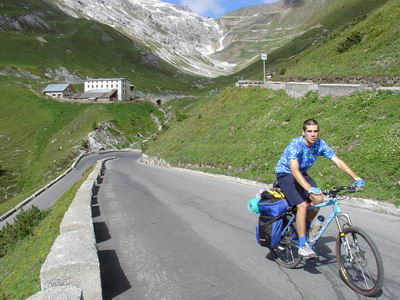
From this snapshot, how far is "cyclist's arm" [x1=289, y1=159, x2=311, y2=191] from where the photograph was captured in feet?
20.1

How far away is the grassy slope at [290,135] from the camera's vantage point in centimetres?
1415

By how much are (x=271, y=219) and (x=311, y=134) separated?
1.73 metres

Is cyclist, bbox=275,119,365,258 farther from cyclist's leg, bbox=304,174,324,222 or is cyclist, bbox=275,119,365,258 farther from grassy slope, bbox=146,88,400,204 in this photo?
grassy slope, bbox=146,88,400,204

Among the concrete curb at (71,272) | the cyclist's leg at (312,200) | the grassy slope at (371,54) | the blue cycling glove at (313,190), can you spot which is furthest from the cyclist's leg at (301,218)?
the grassy slope at (371,54)

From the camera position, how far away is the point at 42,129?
82.9 metres

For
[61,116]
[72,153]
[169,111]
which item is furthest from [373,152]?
[169,111]

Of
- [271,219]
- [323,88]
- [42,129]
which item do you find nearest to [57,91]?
[42,129]

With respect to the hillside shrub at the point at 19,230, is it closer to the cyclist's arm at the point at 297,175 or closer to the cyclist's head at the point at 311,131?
the cyclist's arm at the point at 297,175

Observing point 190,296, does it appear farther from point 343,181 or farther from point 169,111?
point 169,111

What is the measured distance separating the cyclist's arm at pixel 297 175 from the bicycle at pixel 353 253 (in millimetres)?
403

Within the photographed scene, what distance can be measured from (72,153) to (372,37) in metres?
52.2

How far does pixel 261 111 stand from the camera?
33375 millimetres

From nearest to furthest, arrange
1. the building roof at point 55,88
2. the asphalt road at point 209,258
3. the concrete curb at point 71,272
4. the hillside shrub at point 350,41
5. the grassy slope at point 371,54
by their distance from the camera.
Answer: the concrete curb at point 71,272, the asphalt road at point 209,258, the grassy slope at point 371,54, the hillside shrub at point 350,41, the building roof at point 55,88

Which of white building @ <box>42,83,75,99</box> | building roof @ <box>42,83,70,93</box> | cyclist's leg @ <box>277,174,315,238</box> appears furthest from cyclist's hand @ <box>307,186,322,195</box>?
building roof @ <box>42,83,70,93</box>
